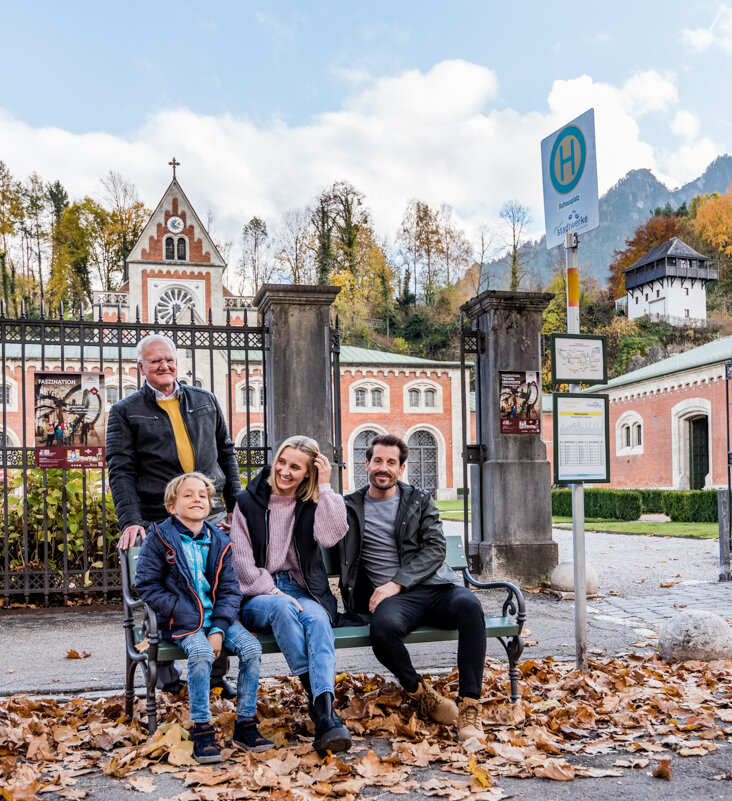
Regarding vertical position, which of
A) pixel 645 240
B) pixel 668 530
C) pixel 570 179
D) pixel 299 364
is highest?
pixel 645 240

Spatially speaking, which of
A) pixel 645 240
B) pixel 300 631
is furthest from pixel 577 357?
pixel 645 240

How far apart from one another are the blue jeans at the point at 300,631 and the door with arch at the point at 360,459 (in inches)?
1448

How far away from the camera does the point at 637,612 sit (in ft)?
23.9

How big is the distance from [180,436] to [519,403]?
15.2ft

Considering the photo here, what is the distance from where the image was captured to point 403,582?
14.0ft

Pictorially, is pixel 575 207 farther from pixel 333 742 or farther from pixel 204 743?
pixel 204 743

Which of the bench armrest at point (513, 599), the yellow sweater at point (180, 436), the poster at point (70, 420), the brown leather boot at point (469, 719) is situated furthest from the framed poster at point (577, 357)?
the poster at point (70, 420)

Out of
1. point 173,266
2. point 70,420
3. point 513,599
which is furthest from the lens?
point 173,266

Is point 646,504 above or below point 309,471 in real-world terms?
below

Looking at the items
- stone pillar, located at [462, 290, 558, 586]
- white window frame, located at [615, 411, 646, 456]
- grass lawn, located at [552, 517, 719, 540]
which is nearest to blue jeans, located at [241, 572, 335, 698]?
stone pillar, located at [462, 290, 558, 586]

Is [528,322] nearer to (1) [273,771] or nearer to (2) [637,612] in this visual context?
(2) [637,612]

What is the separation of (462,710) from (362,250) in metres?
59.3

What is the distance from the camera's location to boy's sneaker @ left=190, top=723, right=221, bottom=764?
3.48 metres

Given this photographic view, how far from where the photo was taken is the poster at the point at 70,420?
7.18 meters
